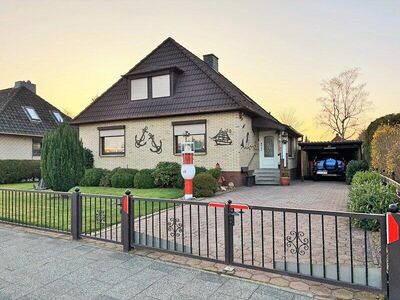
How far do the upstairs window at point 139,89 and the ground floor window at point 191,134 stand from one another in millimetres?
2951

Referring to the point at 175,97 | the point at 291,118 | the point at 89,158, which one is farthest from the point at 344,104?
the point at 89,158

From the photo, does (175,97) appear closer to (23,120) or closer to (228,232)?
(228,232)

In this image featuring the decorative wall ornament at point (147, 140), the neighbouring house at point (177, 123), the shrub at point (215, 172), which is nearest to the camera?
the shrub at point (215, 172)

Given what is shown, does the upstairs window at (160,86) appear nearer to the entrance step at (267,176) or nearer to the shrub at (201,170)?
the shrub at (201,170)

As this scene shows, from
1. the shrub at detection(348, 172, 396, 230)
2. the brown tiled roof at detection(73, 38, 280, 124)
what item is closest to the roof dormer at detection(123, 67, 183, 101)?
the brown tiled roof at detection(73, 38, 280, 124)

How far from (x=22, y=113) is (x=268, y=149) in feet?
59.4

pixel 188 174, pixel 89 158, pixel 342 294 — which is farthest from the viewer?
pixel 89 158

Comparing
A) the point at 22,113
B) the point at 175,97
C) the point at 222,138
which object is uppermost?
the point at 22,113

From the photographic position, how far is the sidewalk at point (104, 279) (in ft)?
11.0

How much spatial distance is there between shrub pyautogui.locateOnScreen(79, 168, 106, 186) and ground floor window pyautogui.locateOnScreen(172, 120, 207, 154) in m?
4.28

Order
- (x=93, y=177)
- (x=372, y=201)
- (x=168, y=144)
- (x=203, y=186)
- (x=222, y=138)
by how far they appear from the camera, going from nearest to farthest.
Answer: (x=372, y=201) < (x=203, y=186) < (x=222, y=138) < (x=168, y=144) < (x=93, y=177)

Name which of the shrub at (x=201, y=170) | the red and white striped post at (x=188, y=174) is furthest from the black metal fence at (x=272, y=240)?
the shrub at (x=201, y=170)

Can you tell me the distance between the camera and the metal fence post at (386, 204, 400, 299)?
2.97 meters

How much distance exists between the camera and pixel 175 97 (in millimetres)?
15625
